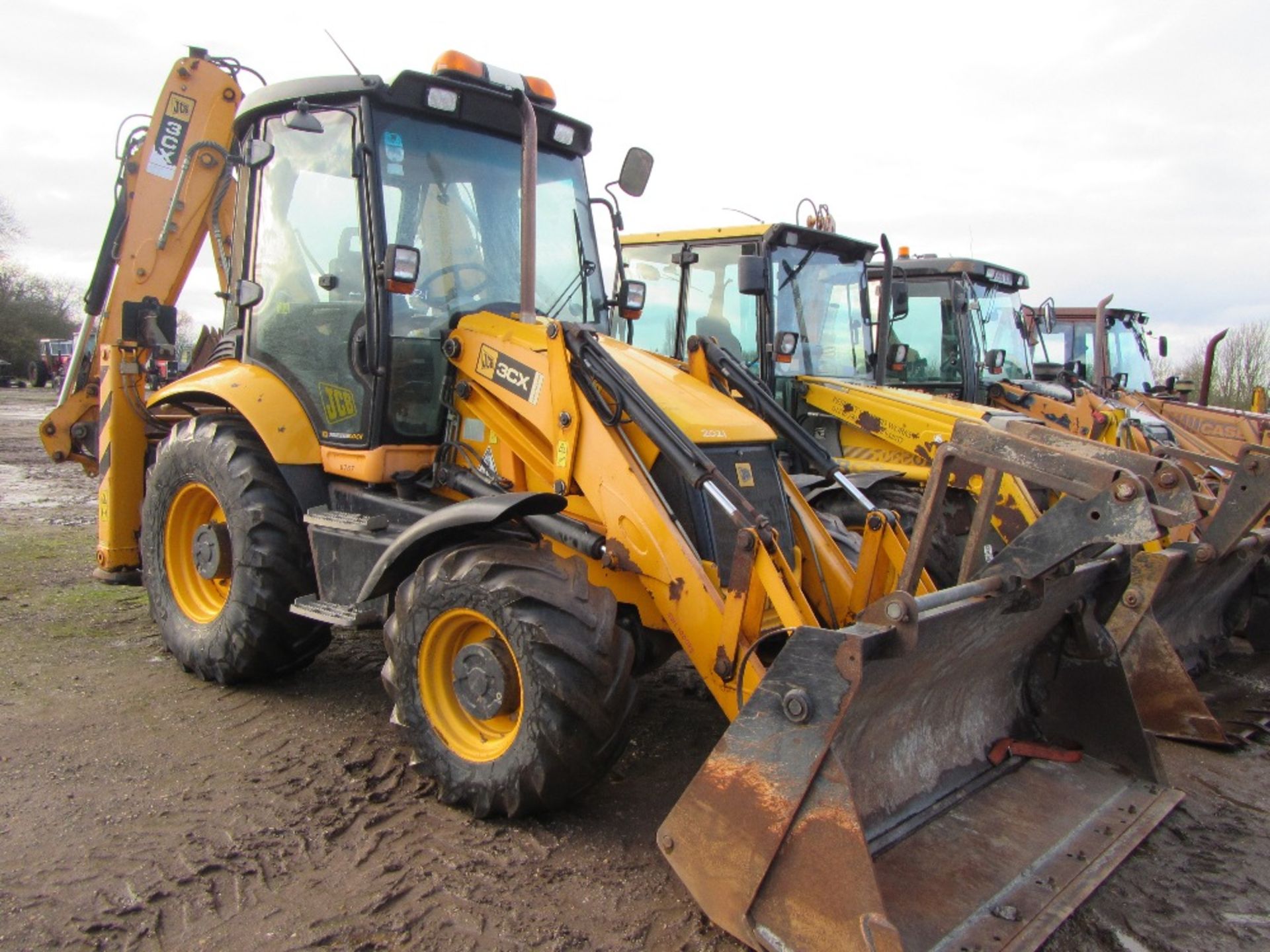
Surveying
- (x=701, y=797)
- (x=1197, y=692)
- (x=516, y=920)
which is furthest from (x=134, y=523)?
(x=1197, y=692)

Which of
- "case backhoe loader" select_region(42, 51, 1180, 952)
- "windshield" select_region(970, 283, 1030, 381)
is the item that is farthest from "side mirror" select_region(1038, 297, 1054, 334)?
"case backhoe loader" select_region(42, 51, 1180, 952)

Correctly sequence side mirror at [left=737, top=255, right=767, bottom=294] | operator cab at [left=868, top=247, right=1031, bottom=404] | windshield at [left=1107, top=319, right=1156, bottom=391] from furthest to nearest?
windshield at [left=1107, top=319, right=1156, bottom=391] < operator cab at [left=868, top=247, right=1031, bottom=404] < side mirror at [left=737, top=255, right=767, bottom=294]

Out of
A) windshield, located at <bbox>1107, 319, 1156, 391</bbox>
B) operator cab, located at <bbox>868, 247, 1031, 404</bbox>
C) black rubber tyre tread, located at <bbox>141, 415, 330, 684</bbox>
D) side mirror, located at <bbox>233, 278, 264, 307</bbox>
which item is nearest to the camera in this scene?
black rubber tyre tread, located at <bbox>141, 415, 330, 684</bbox>

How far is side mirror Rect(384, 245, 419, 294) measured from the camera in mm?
4191

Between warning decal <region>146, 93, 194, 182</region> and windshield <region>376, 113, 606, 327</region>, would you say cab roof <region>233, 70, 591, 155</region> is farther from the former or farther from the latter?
warning decal <region>146, 93, 194, 182</region>

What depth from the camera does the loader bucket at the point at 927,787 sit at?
8.96 feet

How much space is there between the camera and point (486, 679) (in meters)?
3.65

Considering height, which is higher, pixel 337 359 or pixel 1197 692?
pixel 337 359

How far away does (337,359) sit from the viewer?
4.70m

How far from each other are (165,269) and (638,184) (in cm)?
322

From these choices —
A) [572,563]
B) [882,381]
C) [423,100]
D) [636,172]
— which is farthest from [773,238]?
[572,563]

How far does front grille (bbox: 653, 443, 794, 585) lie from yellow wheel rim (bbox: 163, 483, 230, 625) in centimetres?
271

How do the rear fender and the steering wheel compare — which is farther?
the rear fender

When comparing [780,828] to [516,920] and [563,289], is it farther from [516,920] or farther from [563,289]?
[563,289]
